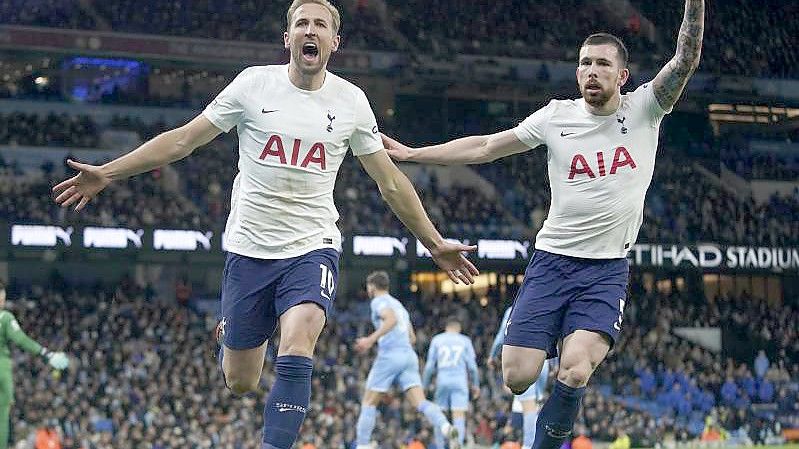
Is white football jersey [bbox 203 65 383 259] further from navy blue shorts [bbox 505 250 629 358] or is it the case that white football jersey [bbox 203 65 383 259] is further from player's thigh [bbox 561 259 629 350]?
player's thigh [bbox 561 259 629 350]

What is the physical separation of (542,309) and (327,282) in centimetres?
159

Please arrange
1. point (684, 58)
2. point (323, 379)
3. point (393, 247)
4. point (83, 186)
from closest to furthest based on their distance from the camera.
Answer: point (83, 186) → point (684, 58) → point (323, 379) → point (393, 247)

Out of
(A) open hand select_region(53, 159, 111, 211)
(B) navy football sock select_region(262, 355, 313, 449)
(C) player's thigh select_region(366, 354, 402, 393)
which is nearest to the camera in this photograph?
(B) navy football sock select_region(262, 355, 313, 449)

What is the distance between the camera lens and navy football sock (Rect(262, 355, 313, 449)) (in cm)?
639

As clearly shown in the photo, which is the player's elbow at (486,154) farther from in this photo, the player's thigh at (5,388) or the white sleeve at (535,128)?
the player's thigh at (5,388)

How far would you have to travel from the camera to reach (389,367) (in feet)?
48.4

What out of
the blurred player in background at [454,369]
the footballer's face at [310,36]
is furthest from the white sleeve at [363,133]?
the blurred player in background at [454,369]

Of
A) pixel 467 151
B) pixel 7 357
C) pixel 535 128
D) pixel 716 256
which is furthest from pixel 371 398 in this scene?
pixel 716 256

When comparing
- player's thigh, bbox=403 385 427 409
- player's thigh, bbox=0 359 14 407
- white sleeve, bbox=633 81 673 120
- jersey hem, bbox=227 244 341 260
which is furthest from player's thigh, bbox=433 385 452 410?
jersey hem, bbox=227 244 341 260

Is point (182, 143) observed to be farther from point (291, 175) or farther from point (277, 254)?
point (277, 254)

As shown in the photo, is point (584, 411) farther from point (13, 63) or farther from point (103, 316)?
point (13, 63)

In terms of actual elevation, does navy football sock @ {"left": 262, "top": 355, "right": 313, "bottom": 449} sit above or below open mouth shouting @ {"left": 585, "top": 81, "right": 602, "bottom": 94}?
below

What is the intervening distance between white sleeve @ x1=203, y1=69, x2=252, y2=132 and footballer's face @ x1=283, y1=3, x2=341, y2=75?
38cm

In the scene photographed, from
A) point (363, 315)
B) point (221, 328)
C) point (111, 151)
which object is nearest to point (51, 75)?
point (111, 151)
